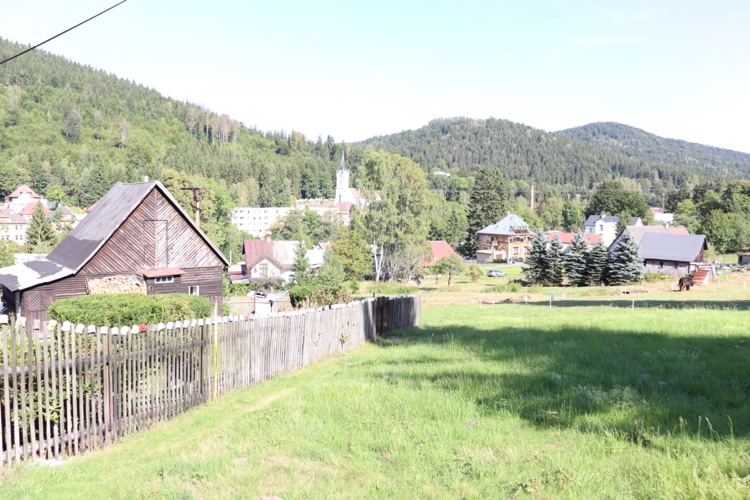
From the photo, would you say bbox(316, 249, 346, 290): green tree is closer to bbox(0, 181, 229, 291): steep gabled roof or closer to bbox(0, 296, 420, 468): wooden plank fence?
bbox(0, 181, 229, 291): steep gabled roof

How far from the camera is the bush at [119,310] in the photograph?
16.8 m

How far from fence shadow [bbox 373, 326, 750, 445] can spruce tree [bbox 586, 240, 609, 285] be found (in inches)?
1633

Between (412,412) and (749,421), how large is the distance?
4188 mm

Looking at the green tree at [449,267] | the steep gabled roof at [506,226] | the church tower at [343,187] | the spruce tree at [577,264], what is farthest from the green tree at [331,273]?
the church tower at [343,187]

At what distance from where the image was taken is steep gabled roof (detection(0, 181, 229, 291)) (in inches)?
1007

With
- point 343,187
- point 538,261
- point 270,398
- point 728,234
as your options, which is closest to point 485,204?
point 728,234

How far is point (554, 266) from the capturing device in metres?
54.9

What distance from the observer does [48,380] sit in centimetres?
809

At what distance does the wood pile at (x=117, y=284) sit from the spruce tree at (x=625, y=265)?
136 ft

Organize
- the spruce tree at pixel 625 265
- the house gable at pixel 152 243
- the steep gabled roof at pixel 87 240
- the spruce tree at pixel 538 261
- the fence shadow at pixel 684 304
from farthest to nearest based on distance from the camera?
1. the spruce tree at pixel 538 261
2. the spruce tree at pixel 625 265
3. the house gable at pixel 152 243
4. the steep gabled roof at pixel 87 240
5. the fence shadow at pixel 684 304

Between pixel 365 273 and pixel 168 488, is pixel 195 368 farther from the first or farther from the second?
pixel 365 273

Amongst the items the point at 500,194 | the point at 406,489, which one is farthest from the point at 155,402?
the point at 500,194

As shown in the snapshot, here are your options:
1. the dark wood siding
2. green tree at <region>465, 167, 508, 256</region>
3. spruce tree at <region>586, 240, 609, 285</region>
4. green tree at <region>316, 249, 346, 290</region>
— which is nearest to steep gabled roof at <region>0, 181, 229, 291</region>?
the dark wood siding

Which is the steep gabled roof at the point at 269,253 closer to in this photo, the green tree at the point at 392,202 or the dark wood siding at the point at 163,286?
the green tree at the point at 392,202
